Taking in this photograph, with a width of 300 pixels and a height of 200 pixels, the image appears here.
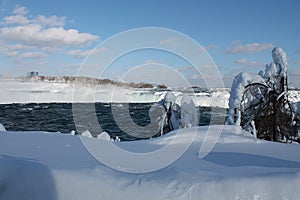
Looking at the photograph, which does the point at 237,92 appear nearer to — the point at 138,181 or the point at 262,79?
the point at 262,79

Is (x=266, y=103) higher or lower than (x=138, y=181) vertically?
higher

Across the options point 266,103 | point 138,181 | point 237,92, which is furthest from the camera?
point 266,103

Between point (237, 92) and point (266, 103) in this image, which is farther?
point (266, 103)

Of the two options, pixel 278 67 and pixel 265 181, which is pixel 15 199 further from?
→ pixel 278 67

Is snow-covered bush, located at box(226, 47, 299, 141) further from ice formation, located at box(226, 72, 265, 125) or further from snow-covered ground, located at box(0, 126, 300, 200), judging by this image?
snow-covered ground, located at box(0, 126, 300, 200)

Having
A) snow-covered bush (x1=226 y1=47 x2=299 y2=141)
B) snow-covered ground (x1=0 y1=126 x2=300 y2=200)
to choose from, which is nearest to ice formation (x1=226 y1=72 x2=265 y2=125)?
snow-covered bush (x1=226 y1=47 x2=299 y2=141)

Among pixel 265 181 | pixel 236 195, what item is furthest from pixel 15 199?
pixel 265 181

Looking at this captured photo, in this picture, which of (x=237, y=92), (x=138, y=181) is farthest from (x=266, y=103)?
(x=138, y=181)

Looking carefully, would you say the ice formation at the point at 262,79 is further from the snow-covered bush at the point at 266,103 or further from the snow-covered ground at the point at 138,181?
the snow-covered ground at the point at 138,181

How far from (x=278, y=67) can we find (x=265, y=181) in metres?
5.51

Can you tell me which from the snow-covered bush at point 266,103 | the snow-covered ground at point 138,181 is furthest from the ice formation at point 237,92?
the snow-covered ground at point 138,181

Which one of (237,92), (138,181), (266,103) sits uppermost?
(237,92)

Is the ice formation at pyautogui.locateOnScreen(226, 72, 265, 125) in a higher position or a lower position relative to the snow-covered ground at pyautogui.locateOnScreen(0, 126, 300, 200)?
higher

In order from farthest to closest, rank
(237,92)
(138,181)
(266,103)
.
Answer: (266,103) → (237,92) → (138,181)
